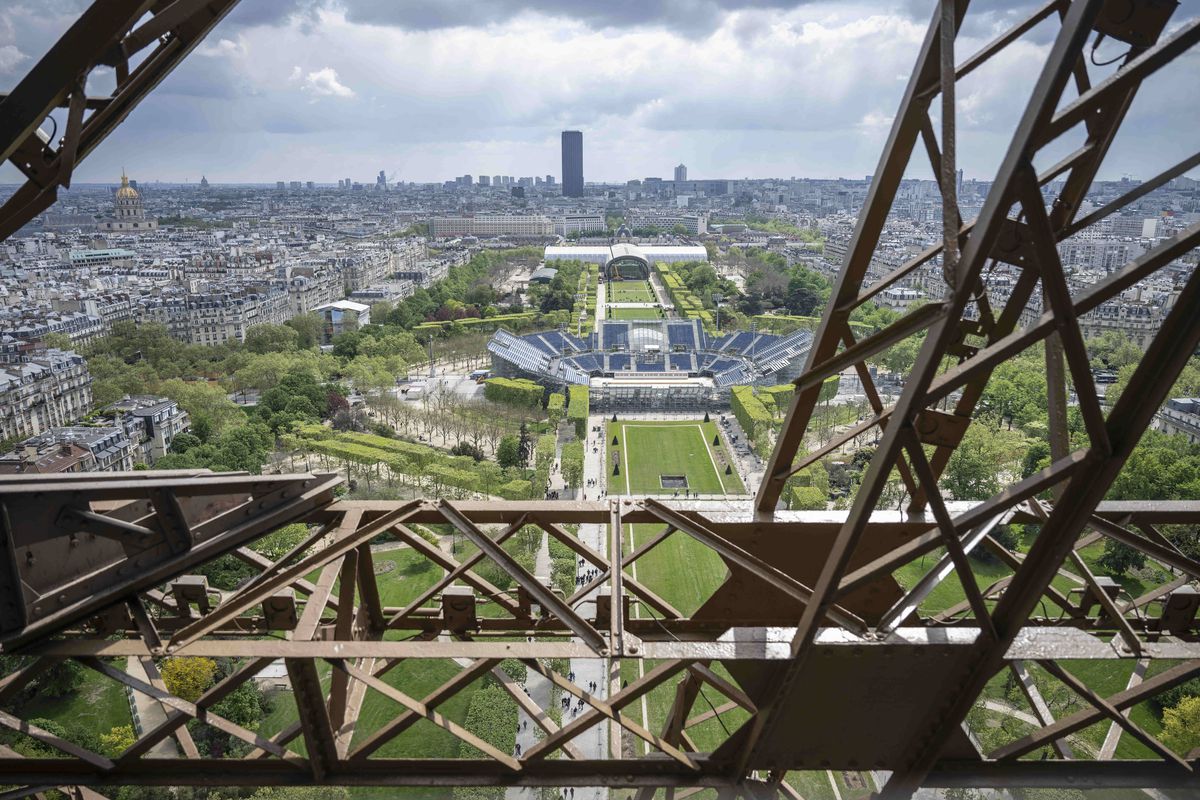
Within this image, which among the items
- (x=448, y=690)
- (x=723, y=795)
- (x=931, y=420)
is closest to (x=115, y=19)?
(x=448, y=690)

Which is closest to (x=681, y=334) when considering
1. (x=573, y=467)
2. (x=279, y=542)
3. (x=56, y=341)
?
(x=573, y=467)

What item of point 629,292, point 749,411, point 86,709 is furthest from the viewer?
point 629,292

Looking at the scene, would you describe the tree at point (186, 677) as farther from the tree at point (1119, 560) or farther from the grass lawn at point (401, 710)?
the tree at point (1119, 560)

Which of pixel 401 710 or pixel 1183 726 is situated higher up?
pixel 1183 726

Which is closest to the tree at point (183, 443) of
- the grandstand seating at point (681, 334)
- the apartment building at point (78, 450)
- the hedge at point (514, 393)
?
the apartment building at point (78, 450)

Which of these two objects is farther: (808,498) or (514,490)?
(514,490)

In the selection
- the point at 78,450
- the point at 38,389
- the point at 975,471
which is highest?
the point at 38,389

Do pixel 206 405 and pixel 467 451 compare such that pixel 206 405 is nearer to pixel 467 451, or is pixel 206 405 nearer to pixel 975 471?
Answer: pixel 467 451
